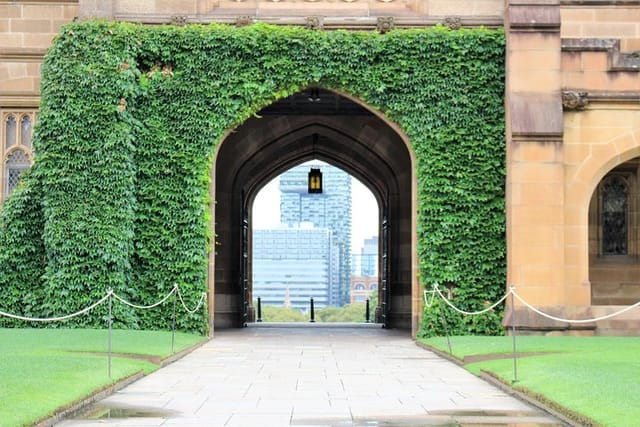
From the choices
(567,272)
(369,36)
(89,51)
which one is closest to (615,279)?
(567,272)

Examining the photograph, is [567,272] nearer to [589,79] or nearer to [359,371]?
[589,79]

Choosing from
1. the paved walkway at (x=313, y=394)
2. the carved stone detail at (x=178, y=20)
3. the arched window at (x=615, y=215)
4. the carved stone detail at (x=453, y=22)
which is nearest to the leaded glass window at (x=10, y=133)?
the carved stone detail at (x=178, y=20)

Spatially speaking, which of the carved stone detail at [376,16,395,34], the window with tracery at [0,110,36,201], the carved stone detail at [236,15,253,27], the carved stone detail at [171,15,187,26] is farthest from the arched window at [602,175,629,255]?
the window with tracery at [0,110,36,201]

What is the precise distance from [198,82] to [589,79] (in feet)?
24.0

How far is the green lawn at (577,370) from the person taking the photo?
A: 901 centimetres

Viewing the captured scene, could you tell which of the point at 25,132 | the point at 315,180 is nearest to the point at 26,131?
the point at 25,132

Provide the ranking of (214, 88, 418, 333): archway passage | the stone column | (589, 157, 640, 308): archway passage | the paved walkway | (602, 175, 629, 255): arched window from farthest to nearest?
1. (214, 88, 418, 333): archway passage
2. (602, 175, 629, 255): arched window
3. (589, 157, 640, 308): archway passage
4. the stone column
5. the paved walkway

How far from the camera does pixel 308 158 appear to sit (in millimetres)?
30484

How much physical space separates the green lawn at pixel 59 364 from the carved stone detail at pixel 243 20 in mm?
6009

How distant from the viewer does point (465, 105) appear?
2073cm

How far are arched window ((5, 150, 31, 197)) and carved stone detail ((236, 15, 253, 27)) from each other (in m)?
5.51

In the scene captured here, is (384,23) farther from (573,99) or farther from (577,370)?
(577,370)

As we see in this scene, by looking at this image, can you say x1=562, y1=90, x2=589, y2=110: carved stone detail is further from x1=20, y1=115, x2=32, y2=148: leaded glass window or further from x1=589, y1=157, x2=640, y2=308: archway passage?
x1=20, y1=115, x2=32, y2=148: leaded glass window

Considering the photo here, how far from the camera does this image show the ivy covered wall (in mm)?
20344
